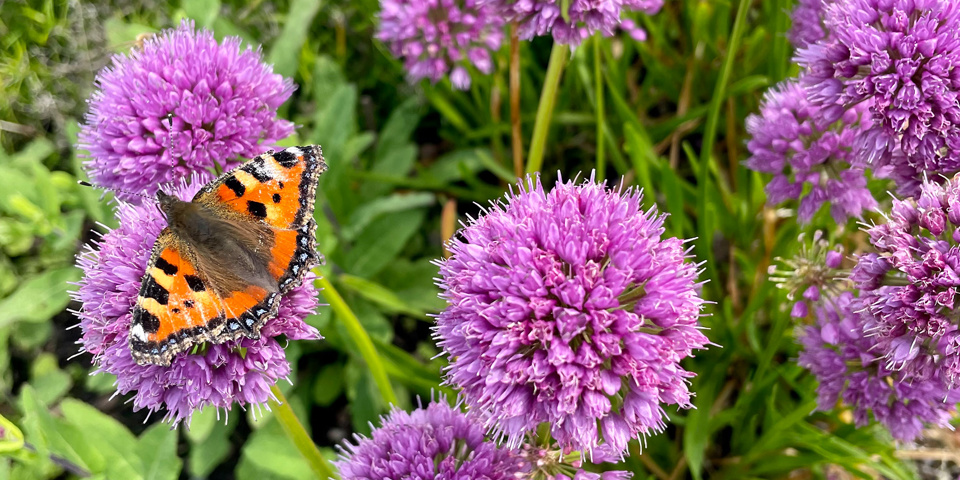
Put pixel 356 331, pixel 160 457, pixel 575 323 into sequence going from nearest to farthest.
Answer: pixel 575 323 < pixel 356 331 < pixel 160 457

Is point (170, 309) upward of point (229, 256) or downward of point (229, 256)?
downward

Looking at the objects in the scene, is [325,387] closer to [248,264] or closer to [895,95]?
[248,264]

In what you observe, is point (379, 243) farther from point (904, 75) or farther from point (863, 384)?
point (904, 75)

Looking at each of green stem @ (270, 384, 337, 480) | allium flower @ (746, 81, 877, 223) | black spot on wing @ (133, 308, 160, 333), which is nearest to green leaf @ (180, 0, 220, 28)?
black spot on wing @ (133, 308, 160, 333)

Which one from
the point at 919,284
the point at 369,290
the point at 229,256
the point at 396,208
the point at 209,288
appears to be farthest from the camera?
the point at 396,208

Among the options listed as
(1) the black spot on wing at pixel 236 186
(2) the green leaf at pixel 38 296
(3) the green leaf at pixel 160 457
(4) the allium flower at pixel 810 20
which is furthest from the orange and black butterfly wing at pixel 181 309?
(4) the allium flower at pixel 810 20

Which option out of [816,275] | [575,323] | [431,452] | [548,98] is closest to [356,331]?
[431,452]

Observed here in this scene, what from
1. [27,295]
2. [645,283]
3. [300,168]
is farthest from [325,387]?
[645,283]

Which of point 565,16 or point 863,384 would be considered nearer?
point 863,384

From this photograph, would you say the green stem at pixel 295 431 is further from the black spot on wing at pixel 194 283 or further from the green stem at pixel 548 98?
the green stem at pixel 548 98

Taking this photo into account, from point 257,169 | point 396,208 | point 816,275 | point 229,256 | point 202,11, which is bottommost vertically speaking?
point 229,256
